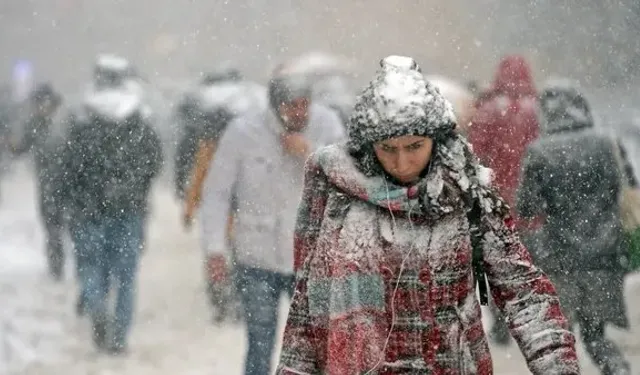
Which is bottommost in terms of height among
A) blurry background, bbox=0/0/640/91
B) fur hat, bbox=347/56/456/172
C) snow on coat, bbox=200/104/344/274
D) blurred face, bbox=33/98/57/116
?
fur hat, bbox=347/56/456/172

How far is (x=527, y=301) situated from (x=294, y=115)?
7.78ft

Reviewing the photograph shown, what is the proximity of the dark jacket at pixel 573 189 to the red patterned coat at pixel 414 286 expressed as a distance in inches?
101

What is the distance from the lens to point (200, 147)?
5.61 metres

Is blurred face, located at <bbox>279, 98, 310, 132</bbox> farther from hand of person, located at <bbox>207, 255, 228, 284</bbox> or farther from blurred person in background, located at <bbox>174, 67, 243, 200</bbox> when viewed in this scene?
hand of person, located at <bbox>207, 255, 228, 284</bbox>

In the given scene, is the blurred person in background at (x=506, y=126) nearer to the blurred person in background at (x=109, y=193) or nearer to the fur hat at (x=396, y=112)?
the blurred person in background at (x=109, y=193)

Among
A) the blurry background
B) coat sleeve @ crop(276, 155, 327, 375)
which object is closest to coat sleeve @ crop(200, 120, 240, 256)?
the blurry background

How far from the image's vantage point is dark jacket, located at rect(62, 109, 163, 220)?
558 cm

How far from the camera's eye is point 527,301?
9.11 ft

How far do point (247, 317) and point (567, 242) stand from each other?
59.6 inches

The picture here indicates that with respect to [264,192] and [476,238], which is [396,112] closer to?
[476,238]

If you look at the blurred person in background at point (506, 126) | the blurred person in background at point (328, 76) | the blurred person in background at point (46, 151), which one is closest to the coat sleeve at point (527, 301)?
the blurred person in background at point (506, 126)

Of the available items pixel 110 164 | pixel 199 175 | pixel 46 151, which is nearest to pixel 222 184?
pixel 199 175

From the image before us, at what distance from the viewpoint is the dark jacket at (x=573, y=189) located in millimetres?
5301

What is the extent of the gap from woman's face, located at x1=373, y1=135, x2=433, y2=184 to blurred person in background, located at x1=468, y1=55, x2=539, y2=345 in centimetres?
261
